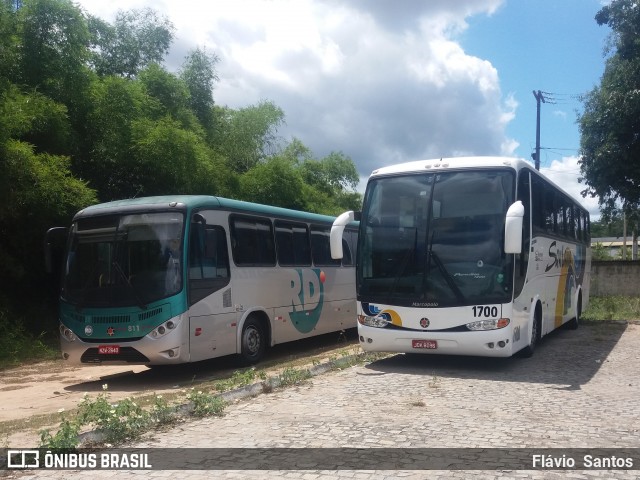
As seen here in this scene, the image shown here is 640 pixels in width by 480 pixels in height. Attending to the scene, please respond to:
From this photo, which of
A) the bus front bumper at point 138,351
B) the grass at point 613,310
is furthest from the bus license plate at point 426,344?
the grass at point 613,310

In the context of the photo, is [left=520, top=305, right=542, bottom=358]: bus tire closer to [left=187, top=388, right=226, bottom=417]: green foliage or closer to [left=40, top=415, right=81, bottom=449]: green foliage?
[left=187, top=388, right=226, bottom=417]: green foliage

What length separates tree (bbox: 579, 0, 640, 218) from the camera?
22047 millimetres

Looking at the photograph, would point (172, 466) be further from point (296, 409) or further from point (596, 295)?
point (596, 295)

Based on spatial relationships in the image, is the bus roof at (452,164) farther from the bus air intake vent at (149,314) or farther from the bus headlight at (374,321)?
the bus air intake vent at (149,314)

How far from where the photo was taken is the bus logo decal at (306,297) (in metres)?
13.8

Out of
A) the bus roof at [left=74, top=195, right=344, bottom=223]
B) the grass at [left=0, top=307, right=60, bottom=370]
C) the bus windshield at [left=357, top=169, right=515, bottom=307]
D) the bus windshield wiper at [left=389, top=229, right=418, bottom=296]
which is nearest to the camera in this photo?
the bus windshield at [left=357, top=169, right=515, bottom=307]

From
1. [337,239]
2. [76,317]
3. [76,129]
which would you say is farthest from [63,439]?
[76,129]

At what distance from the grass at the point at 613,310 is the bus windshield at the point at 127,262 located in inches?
577

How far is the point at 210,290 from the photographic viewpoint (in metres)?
11.0

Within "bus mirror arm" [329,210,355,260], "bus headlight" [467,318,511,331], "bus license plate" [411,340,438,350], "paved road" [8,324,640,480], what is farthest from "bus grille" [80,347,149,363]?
"bus headlight" [467,318,511,331]

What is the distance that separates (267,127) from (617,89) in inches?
490

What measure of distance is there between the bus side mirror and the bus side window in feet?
15.5

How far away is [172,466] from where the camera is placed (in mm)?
5680

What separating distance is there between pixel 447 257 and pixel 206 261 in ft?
12.8
